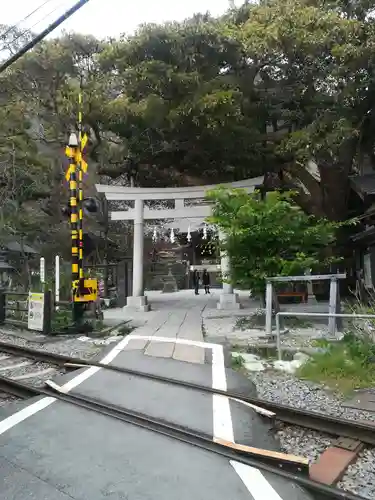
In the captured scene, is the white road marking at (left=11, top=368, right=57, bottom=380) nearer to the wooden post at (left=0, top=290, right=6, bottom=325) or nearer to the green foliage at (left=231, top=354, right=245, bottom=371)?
the green foliage at (left=231, top=354, right=245, bottom=371)

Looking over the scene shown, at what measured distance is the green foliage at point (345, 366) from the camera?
20.4 feet

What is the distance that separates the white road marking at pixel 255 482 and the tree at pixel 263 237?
7200 mm

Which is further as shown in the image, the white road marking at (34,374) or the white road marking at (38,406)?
the white road marking at (34,374)

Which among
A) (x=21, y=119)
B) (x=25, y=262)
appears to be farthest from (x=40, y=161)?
(x=25, y=262)

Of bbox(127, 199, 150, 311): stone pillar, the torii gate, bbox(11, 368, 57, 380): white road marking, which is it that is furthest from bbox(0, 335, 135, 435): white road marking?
the torii gate

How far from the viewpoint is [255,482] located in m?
3.40

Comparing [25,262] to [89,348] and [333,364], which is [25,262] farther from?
[333,364]

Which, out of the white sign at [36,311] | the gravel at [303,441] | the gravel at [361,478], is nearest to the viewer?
the gravel at [361,478]

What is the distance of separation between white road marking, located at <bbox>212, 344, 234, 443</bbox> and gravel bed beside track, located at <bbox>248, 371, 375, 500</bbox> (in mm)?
516

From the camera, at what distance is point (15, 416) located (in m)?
5.08

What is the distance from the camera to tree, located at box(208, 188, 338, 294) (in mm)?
10688

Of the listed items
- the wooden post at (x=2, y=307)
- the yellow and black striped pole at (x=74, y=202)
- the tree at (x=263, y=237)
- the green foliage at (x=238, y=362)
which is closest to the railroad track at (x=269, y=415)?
the green foliage at (x=238, y=362)

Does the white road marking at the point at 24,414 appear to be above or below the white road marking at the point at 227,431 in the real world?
below

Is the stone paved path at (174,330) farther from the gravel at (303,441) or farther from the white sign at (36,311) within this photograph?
the gravel at (303,441)
